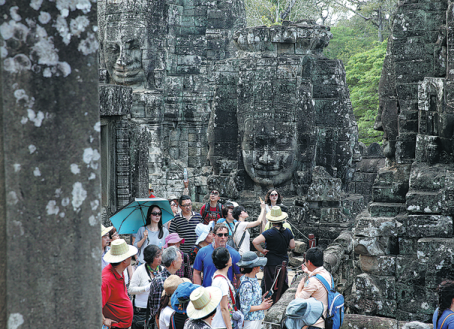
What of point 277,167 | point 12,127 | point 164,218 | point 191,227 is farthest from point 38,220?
point 277,167

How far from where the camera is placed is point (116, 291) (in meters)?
5.36

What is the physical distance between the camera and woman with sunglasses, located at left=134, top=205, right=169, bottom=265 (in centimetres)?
721

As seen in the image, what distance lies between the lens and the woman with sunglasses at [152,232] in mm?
7209

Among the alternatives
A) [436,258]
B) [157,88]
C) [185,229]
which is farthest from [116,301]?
[157,88]

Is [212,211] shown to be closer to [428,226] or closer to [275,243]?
[275,243]

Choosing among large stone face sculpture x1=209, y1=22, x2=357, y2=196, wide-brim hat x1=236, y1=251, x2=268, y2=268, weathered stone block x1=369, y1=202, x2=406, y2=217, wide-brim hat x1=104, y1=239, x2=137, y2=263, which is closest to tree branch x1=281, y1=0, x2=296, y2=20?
large stone face sculpture x1=209, y1=22, x2=357, y2=196

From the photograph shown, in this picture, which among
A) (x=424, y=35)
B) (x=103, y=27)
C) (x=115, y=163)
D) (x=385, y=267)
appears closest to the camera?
(x=385, y=267)

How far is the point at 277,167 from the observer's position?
13.2 metres

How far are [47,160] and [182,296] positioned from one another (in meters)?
2.77

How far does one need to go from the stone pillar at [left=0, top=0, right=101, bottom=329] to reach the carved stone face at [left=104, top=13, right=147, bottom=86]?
16051 millimetres

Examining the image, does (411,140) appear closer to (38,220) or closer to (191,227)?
(191,227)

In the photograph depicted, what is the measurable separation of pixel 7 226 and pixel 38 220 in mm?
118

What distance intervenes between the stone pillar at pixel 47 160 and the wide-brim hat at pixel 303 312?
300 centimetres

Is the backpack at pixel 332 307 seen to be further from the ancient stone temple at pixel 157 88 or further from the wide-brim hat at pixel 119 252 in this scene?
the ancient stone temple at pixel 157 88
